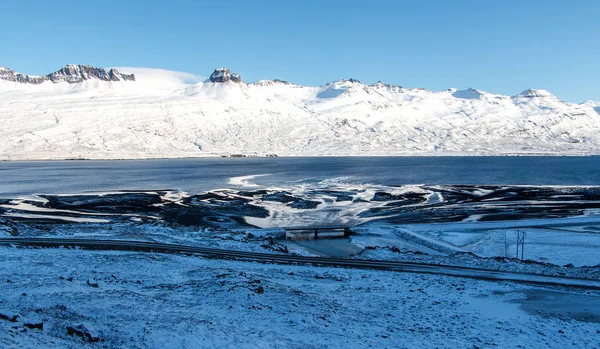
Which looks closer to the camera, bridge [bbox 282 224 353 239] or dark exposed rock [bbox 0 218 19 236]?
dark exposed rock [bbox 0 218 19 236]

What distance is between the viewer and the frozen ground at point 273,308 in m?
20.0

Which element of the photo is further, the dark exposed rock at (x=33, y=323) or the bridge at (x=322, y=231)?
the bridge at (x=322, y=231)

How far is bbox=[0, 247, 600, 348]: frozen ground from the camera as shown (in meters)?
20.0

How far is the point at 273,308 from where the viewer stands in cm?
2441

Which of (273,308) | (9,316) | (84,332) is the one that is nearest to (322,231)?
(273,308)

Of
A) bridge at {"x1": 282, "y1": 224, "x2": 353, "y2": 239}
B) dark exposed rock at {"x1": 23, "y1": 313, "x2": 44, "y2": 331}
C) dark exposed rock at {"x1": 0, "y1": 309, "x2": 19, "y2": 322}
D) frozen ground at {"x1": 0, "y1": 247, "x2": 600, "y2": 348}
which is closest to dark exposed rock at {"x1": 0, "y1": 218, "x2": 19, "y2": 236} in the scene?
frozen ground at {"x1": 0, "y1": 247, "x2": 600, "y2": 348}

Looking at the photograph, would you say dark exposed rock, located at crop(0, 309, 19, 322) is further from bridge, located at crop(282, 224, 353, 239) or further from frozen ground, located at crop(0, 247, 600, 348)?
bridge, located at crop(282, 224, 353, 239)

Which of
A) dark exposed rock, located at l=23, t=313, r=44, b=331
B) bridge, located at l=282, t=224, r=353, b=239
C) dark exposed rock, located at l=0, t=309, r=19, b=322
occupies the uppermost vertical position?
dark exposed rock, located at l=0, t=309, r=19, b=322

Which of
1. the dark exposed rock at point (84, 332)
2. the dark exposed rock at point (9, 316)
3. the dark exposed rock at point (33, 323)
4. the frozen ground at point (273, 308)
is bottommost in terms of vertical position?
the frozen ground at point (273, 308)

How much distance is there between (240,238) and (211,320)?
2738 cm

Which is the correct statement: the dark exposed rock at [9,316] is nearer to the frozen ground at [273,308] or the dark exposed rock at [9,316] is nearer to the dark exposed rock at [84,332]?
the frozen ground at [273,308]

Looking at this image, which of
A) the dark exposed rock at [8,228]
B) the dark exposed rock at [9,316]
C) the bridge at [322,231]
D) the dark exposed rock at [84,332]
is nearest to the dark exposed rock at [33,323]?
the dark exposed rock at [9,316]

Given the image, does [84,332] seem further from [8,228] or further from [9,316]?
[8,228]

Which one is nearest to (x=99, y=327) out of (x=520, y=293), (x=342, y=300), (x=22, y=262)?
(x=342, y=300)
